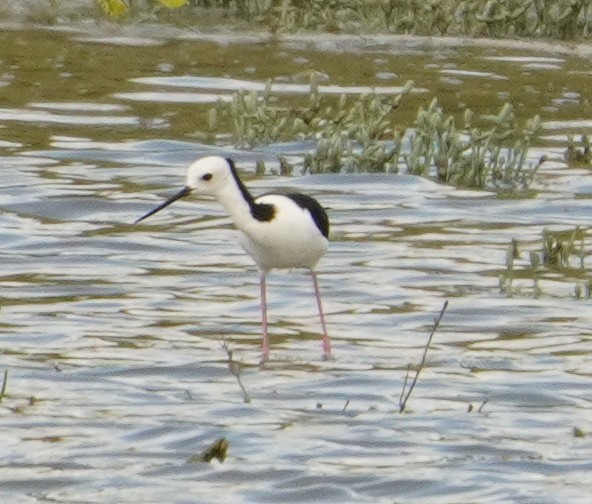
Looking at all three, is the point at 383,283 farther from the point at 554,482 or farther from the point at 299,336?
the point at 554,482

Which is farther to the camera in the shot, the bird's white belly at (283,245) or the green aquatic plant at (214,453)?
the bird's white belly at (283,245)

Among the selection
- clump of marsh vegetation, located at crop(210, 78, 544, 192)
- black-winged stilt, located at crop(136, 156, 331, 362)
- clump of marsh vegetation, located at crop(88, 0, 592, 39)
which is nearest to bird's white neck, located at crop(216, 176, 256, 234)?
black-winged stilt, located at crop(136, 156, 331, 362)

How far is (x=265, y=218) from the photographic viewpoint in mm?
9945

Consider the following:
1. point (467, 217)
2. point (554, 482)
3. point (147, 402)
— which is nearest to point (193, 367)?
point (147, 402)

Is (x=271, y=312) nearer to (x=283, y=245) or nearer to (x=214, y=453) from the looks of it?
(x=283, y=245)

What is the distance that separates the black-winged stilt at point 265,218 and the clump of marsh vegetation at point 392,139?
164 inches

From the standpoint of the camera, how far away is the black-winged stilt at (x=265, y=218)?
985cm

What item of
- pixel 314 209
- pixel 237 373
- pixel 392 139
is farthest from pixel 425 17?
pixel 237 373

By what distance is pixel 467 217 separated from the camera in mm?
13445

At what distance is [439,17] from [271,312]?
30.7ft

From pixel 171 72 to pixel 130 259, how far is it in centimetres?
647

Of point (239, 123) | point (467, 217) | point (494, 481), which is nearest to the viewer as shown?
point (494, 481)

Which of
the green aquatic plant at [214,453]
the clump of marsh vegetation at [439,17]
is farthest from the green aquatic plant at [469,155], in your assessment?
the green aquatic plant at [214,453]

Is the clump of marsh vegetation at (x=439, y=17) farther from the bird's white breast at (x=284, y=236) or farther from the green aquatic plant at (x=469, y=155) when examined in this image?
the bird's white breast at (x=284, y=236)
